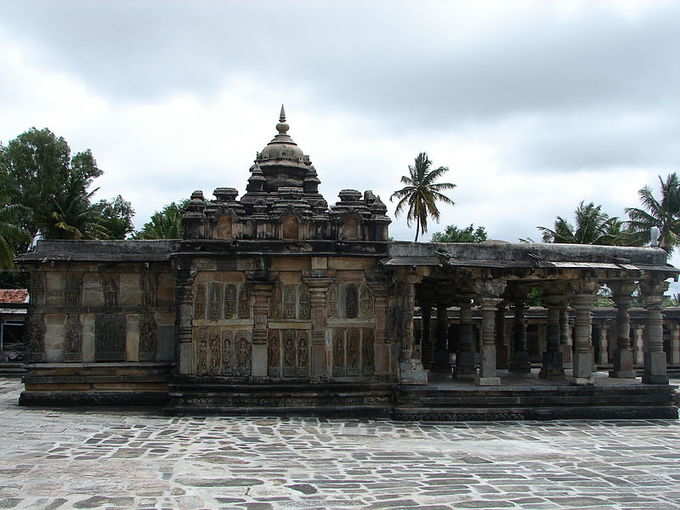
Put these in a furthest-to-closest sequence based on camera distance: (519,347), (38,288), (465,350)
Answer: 1. (519,347)
2. (465,350)
3. (38,288)

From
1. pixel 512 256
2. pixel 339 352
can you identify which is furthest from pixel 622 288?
pixel 339 352

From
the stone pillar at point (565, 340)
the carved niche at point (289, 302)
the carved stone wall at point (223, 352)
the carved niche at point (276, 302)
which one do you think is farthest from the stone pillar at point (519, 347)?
the carved stone wall at point (223, 352)

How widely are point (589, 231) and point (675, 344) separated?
1274cm

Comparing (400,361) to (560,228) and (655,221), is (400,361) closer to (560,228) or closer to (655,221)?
(560,228)

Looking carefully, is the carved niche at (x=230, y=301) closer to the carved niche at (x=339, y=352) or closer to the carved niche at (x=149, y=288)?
the carved niche at (x=339, y=352)

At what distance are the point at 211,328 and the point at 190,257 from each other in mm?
1545

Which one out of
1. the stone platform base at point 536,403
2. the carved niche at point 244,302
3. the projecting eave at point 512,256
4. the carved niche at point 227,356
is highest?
the projecting eave at point 512,256

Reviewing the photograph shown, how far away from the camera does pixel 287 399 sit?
1523cm

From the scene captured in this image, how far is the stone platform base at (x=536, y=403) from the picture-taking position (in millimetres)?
14836

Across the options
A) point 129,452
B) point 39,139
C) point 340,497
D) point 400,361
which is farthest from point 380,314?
point 39,139

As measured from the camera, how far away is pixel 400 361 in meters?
15.2

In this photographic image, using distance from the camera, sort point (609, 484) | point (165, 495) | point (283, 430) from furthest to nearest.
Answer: point (283, 430) → point (609, 484) → point (165, 495)

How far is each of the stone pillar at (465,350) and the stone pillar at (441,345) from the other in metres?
1.67

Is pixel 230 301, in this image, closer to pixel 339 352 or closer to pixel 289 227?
pixel 289 227
